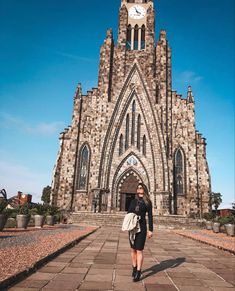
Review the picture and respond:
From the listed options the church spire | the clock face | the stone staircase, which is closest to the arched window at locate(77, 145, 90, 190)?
the stone staircase

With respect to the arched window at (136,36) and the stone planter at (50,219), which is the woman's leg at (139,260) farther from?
the arched window at (136,36)

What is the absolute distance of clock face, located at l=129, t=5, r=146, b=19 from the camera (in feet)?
122

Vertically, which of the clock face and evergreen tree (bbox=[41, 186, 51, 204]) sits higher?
the clock face

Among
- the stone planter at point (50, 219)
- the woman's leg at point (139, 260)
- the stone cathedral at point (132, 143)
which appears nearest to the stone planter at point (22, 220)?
the stone planter at point (50, 219)

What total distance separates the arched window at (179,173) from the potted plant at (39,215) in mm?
16381

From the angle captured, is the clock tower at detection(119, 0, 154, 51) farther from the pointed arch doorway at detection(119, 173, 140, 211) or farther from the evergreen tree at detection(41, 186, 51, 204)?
the evergreen tree at detection(41, 186, 51, 204)

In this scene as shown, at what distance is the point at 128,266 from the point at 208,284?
77.8 inches

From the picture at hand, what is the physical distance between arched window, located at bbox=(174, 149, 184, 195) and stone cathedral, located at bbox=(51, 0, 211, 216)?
11cm

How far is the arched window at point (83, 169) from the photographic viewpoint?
29.4m

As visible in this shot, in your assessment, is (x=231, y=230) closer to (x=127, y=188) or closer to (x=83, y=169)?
(x=127, y=188)

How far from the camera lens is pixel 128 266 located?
6.26 metres

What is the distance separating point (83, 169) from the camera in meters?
29.9

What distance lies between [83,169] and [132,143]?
6418 millimetres

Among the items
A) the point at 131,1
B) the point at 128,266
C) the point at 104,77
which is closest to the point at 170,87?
the point at 104,77
